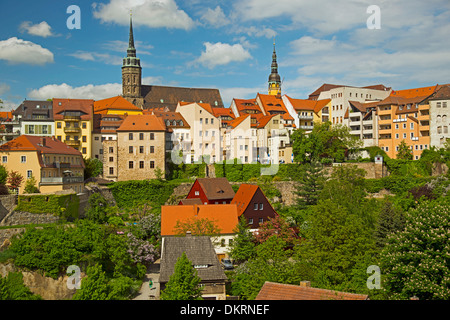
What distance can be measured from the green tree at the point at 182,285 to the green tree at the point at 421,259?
369 inches

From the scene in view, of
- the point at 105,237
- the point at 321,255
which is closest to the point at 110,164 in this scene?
the point at 105,237

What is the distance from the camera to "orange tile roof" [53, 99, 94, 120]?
61.3 metres

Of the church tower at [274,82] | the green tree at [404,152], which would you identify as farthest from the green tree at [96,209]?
the church tower at [274,82]

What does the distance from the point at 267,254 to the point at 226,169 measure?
27065 mm

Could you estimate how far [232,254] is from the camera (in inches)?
1396

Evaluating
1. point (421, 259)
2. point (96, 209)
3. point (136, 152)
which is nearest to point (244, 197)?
point (96, 209)

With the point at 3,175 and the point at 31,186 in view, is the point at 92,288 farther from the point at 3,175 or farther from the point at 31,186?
the point at 3,175

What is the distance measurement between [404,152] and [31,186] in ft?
152

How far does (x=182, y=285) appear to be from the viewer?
2147 centimetres

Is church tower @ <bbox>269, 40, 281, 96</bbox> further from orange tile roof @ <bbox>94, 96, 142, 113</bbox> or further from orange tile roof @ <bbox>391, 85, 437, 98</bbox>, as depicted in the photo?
orange tile roof @ <bbox>94, 96, 142, 113</bbox>

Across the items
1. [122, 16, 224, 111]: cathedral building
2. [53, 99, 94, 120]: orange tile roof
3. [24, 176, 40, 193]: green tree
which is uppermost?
[122, 16, 224, 111]: cathedral building

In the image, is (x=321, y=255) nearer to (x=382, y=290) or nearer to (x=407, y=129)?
(x=382, y=290)

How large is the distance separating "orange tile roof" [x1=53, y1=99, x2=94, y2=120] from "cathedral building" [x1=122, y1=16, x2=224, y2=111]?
75.2 ft

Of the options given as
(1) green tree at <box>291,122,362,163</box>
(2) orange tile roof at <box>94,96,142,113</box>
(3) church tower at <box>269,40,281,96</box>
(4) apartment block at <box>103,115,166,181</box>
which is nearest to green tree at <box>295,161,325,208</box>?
(1) green tree at <box>291,122,362,163</box>
